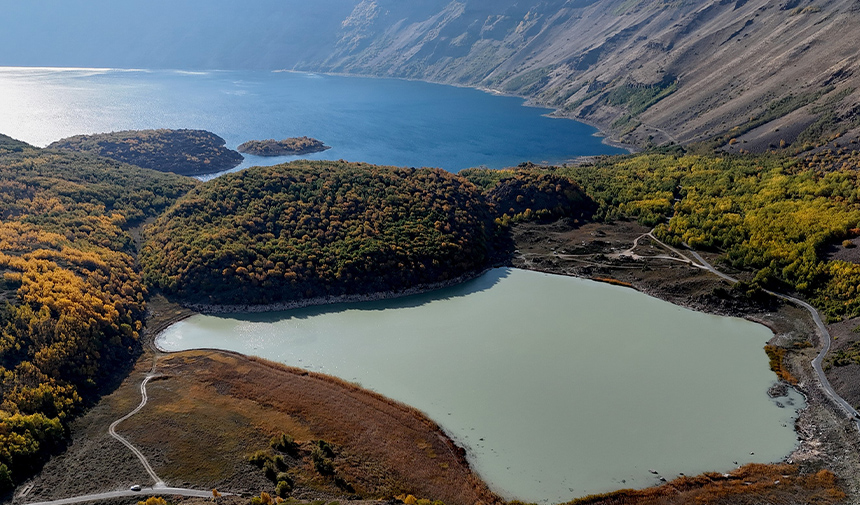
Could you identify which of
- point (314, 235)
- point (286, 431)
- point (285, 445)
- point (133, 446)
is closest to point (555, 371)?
point (286, 431)

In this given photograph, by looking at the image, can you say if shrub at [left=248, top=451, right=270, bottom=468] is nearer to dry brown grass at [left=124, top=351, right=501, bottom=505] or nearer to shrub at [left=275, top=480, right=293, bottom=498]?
dry brown grass at [left=124, top=351, right=501, bottom=505]

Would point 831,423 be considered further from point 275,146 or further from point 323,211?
point 275,146

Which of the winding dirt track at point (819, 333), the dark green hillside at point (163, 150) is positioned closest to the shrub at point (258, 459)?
the winding dirt track at point (819, 333)

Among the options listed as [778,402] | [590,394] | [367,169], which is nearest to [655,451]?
[590,394]

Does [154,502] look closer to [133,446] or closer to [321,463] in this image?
[133,446]

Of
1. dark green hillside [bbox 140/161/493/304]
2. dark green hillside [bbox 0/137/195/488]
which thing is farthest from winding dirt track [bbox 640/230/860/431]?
dark green hillside [bbox 0/137/195/488]
